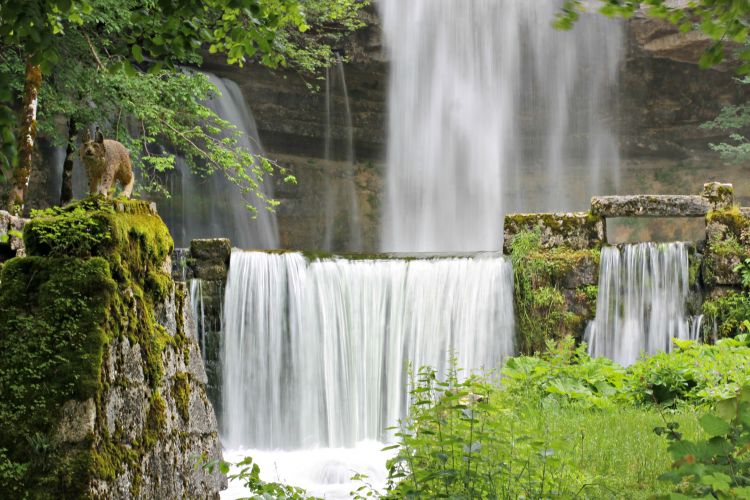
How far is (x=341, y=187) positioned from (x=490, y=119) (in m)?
5.22

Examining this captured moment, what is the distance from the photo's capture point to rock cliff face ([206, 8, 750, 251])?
66.2 ft

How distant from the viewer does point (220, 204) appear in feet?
63.3

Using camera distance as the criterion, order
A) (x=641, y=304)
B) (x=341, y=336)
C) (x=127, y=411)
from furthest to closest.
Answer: (x=341, y=336) → (x=641, y=304) → (x=127, y=411)

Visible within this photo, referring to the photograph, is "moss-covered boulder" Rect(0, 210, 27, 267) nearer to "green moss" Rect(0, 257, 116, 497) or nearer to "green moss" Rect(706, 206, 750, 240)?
"green moss" Rect(0, 257, 116, 497)

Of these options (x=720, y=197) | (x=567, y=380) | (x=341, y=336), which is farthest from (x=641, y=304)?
(x=341, y=336)

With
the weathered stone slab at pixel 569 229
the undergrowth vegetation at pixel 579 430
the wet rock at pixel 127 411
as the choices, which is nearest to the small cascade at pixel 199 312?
the undergrowth vegetation at pixel 579 430

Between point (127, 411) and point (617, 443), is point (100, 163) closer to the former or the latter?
point (127, 411)

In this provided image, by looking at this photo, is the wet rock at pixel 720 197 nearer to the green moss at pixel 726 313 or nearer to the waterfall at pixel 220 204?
the green moss at pixel 726 313

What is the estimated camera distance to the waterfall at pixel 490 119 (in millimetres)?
21688

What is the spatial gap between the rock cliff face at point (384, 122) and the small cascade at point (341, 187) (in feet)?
0.54

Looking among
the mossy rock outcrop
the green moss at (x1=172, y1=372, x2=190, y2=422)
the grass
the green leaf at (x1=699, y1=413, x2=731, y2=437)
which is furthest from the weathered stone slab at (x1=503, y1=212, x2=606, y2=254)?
the green leaf at (x1=699, y1=413, x2=731, y2=437)

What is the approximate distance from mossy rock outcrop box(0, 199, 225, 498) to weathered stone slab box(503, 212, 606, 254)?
22.5ft

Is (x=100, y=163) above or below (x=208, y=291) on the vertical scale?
above

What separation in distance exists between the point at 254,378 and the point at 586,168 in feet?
50.1
